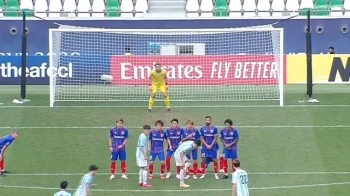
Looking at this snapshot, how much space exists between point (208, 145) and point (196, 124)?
538cm

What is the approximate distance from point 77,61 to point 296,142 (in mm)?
12293

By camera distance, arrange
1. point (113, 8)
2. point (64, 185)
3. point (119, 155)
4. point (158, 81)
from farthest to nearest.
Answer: point (113, 8) → point (158, 81) → point (119, 155) → point (64, 185)

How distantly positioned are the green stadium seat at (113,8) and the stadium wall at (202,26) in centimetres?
86

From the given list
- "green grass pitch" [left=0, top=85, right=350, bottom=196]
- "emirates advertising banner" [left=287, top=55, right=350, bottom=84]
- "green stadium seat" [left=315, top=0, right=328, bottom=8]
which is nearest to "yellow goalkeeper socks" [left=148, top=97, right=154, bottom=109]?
"green grass pitch" [left=0, top=85, right=350, bottom=196]

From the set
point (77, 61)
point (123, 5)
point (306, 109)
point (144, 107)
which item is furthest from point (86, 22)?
point (306, 109)

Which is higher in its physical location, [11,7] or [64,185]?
[11,7]

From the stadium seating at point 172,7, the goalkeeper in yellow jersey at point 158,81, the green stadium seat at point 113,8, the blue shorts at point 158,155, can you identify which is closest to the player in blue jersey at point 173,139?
the blue shorts at point 158,155

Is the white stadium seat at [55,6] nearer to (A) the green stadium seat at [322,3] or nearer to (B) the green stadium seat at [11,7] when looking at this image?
(B) the green stadium seat at [11,7]

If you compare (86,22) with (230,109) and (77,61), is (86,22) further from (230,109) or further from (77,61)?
(230,109)

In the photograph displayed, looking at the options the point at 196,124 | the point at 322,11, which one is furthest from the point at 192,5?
the point at 196,124

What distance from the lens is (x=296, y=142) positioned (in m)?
25.9

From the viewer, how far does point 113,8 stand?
43.7 meters

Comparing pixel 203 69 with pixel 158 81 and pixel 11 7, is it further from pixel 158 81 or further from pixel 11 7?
pixel 11 7

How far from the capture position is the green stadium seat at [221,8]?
4338cm
